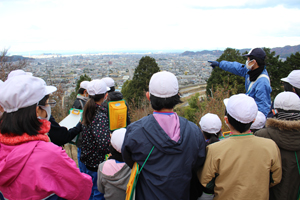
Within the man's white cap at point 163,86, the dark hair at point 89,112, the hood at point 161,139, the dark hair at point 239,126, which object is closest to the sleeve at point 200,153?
the hood at point 161,139

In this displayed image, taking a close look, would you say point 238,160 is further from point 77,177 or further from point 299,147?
point 77,177

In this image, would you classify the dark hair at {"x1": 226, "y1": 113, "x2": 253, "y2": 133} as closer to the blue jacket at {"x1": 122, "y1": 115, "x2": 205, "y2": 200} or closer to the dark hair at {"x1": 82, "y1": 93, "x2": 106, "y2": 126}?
the blue jacket at {"x1": 122, "y1": 115, "x2": 205, "y2": 200}

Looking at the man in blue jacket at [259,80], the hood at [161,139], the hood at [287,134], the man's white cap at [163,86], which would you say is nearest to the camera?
the hood at [161,139]

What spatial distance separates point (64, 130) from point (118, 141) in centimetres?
79

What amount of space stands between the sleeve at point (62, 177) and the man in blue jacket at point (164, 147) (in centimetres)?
43

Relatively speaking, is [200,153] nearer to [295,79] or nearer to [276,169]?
[276,169]

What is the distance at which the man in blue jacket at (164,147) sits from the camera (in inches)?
56.2

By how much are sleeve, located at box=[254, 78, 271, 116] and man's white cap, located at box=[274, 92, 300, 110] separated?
728 mm

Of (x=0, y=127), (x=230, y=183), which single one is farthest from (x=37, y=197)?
(x=230, y=183)

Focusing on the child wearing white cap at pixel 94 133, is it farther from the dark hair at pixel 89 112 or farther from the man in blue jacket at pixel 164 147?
the man in blue jacket at pixel 164 147

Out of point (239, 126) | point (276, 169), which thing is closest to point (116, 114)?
point (239, 126)

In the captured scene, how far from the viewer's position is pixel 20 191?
4.09 ft

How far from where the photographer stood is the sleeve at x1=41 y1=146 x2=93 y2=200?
4.22 feet

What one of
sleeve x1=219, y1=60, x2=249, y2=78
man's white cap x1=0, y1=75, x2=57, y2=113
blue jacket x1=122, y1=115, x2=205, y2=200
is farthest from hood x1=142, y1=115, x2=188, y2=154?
sleeve x1=219, y1=60, x2=249, y2=78
